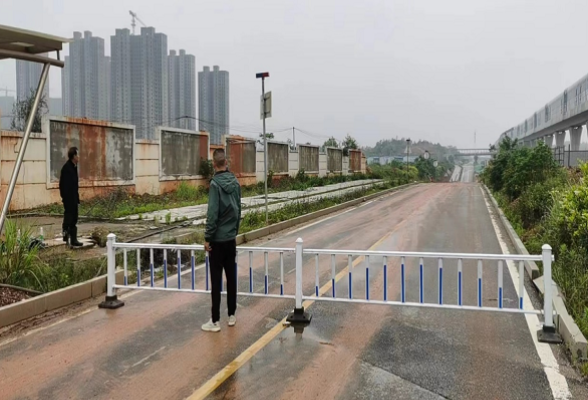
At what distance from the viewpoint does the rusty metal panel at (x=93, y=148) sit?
17.5m

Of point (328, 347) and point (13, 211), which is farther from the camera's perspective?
point (13, 211)

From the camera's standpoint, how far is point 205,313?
21.2ft

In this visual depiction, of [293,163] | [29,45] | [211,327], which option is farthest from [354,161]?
[211,327]

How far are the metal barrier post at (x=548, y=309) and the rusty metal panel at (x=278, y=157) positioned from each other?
28011 mm

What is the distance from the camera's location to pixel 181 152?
2425 centimetres

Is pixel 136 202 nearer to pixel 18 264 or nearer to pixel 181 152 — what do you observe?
pixel 181 152

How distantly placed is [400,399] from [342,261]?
18.3 ft

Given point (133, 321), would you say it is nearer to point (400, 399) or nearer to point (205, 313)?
point (205, 313)

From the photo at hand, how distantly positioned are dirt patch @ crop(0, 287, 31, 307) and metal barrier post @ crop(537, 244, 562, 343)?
6.36 meters

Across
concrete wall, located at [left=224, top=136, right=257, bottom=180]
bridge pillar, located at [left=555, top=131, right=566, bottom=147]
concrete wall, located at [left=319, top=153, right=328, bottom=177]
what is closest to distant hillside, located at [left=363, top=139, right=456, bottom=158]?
bridge pillar, located at [left=555, top=131, right=566, bottom=147]

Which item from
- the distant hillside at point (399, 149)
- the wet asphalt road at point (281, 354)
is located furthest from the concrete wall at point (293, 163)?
the distant hillside at point (399, 149)

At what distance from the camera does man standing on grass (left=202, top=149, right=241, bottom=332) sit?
5.63 meters

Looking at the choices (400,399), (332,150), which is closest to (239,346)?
(400,399)

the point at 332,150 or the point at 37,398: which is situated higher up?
the point at 332,150
